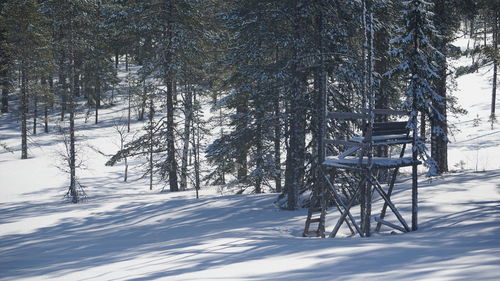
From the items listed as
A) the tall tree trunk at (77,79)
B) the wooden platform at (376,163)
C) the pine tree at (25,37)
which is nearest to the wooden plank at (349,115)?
the wooden platform at (376,163)

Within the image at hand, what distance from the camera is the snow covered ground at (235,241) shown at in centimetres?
612

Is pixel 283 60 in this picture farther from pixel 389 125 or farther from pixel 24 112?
pixel 24 112

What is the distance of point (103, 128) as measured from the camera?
46.0m

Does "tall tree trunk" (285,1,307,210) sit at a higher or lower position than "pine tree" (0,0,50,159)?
lower

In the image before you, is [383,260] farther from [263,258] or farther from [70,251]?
[70,251]

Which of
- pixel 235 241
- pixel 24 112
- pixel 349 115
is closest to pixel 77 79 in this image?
pixel 24 112

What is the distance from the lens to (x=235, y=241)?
9477 mm

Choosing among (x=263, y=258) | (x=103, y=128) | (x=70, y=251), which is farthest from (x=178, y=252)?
(x=103, y=128)

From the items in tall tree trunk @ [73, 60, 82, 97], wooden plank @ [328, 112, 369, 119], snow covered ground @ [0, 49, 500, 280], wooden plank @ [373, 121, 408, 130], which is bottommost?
snow covered ground @ [0, 49, 500, 280]

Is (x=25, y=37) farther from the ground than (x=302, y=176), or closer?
farther from the ground

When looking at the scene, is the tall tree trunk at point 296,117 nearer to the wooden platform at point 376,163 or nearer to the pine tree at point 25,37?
the wooden platform at point 376,163

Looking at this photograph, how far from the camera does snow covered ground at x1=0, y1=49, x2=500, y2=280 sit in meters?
6.12

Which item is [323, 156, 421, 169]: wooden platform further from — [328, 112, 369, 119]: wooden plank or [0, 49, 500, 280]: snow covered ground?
[0, 49, 500, 280]: snow covered ground

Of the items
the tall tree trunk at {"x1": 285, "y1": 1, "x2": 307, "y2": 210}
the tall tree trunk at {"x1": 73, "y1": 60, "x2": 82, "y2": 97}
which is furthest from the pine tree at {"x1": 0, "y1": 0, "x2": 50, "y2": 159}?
the tall tree trunk at {"x1": 285, "y1": 1, "x2": 307, "y2": 210}
